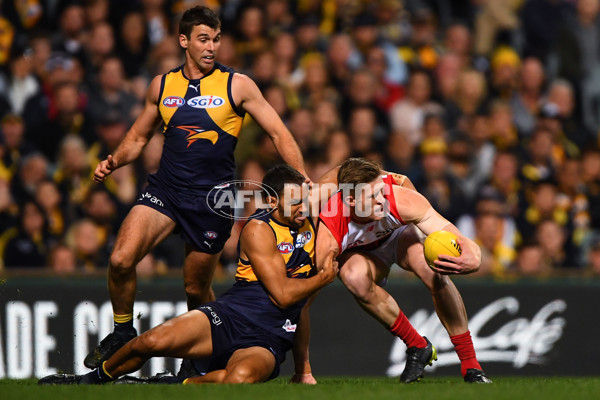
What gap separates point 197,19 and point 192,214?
150 centimetres

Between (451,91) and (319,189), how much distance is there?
5.45m

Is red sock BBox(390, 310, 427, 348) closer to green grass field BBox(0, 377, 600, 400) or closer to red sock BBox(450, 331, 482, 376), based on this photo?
red sock BBox(450, 331, 482, 376)

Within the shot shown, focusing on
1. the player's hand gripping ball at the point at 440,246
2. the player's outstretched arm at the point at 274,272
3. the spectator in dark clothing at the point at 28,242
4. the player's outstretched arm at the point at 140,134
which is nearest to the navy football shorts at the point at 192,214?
the player's outstretched arm at the point at 140,134

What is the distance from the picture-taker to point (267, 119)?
7.37 m

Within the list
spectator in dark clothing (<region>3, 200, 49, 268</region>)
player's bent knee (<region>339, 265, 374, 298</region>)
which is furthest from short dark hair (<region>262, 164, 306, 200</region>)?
spectator in dark clothing (<region>3, 200, 49, 268</region>)

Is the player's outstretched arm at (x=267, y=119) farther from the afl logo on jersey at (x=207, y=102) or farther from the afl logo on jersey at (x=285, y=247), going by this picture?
the afl logo on jersey at (x=285, y=247)

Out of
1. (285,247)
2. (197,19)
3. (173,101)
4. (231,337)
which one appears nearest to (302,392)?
(231,337)

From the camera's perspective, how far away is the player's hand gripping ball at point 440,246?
6926mm

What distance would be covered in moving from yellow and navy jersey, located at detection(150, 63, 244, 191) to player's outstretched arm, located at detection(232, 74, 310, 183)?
0.07m

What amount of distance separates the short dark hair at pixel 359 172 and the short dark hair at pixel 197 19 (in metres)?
1.50

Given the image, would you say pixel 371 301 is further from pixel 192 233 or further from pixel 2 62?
pixel 2 62

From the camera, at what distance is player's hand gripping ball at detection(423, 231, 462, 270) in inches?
273

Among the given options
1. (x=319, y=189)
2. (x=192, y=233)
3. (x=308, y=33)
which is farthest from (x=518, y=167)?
(x=192, y=233)

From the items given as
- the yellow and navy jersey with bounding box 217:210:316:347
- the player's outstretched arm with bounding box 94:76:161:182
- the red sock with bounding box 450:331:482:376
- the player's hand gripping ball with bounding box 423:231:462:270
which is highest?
the player's outstretched arm with bounding box 94:76:161:182
